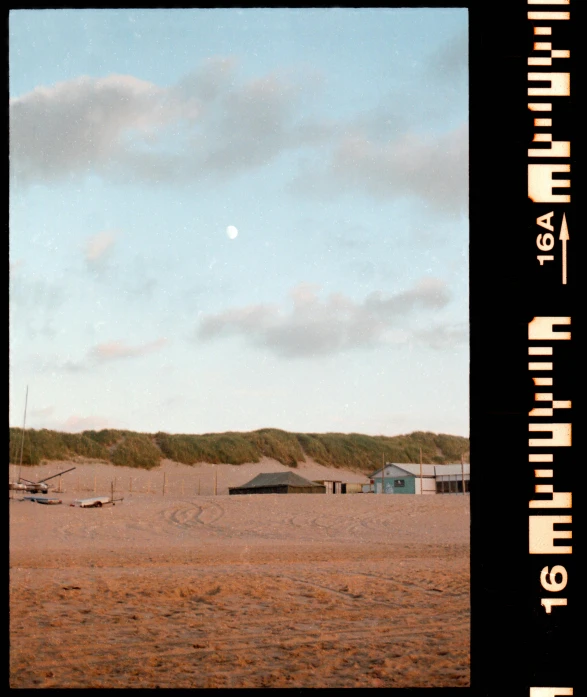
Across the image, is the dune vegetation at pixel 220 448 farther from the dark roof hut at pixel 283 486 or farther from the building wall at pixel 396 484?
the building wall at pixel 396 484

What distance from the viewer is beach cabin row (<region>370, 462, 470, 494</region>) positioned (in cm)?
2956

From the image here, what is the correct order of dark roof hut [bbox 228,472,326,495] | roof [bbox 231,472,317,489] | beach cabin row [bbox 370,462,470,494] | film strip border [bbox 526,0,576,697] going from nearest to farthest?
film strip border [bbox 526,0,576,697], dark roof hut [bbox 228,472,326,495], roof [bbox 231,472,317,489], beach cabin row [bbox 370,462,470,494]

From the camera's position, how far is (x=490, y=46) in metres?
2.59

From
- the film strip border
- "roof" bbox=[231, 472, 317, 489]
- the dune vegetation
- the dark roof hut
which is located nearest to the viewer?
the film strip border

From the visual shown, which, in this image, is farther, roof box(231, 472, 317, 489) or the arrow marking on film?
roof box(231, 472, 317, 489)

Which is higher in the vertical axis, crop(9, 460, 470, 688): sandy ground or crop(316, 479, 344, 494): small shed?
crop(9, 460, 470, 688): sandy ground

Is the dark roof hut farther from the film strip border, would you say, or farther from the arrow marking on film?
the arrow marking on film

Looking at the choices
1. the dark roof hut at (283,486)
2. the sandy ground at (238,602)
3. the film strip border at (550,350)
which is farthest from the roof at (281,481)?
the film strip border at (550,350)

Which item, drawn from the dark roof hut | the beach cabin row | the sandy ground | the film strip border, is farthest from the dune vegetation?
the film strip border

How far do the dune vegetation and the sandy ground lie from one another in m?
14.9

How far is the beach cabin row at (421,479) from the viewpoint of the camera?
29.6m

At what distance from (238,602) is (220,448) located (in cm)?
3106

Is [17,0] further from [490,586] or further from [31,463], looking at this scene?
[31,463]
